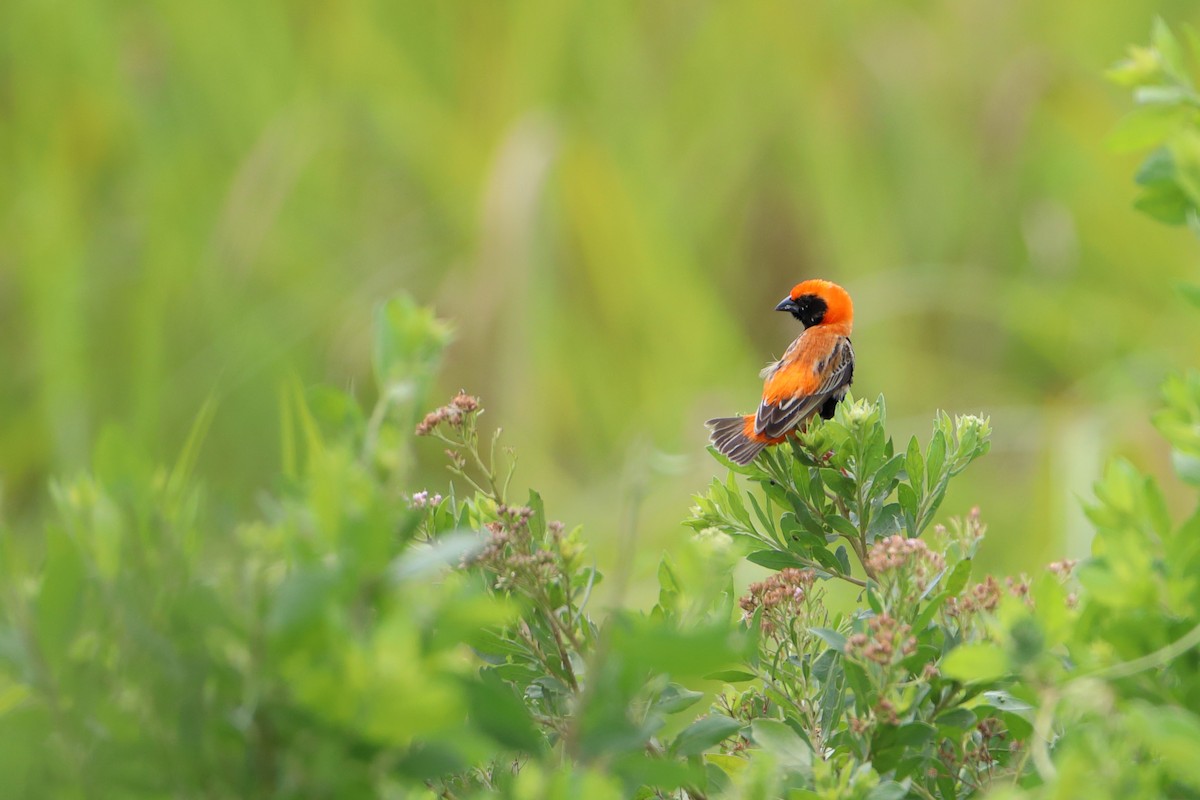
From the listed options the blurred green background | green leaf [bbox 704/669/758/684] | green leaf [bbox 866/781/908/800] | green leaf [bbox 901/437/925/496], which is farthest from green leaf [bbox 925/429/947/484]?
the blurred green background

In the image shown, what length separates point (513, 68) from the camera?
15.2 ft

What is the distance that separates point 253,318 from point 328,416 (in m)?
3.27

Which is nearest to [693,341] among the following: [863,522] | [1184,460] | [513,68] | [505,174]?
[505,174]

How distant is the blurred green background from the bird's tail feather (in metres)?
2.00

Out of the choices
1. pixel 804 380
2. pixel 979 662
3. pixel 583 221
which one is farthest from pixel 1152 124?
pixel 583 221

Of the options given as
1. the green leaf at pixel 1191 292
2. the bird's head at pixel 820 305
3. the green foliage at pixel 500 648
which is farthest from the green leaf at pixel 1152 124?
the bird's head at pixel 820 305

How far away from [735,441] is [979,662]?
2.17 ft

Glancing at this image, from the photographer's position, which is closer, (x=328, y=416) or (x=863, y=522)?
(x=328, y=416)

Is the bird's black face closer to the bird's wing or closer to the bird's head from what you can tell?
the bird's head

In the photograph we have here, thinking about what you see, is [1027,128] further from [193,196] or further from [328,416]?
[328,416]

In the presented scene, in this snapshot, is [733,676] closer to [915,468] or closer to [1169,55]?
[915,468]

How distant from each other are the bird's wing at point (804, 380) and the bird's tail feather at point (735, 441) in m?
0.03

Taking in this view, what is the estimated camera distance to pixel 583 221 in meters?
4.36

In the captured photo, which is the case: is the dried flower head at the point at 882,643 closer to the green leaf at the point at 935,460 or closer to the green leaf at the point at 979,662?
the green leaf at the point at 979,662
